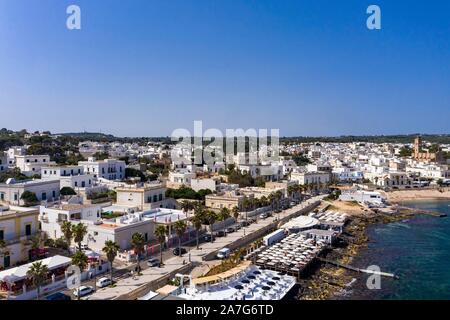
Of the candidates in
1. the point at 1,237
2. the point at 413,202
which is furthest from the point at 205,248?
the point at 413,202

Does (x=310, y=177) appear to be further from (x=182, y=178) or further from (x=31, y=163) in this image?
Result: (x=31, y=163)

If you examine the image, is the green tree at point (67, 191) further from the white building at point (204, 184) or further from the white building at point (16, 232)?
the white building at point (16, 232)

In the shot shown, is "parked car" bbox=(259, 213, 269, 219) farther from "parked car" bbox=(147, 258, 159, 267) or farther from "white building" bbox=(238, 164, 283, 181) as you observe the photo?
"white building" bbox=(238, 164, 283, 181)

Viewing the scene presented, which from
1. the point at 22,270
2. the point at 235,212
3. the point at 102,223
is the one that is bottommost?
the point at 235,212

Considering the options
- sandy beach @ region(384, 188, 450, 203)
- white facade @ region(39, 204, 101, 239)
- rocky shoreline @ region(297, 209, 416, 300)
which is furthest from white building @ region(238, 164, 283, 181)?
white facade @ region(39, 204, 101, 239)

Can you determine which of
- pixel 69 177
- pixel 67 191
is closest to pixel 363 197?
pixel 69 177
